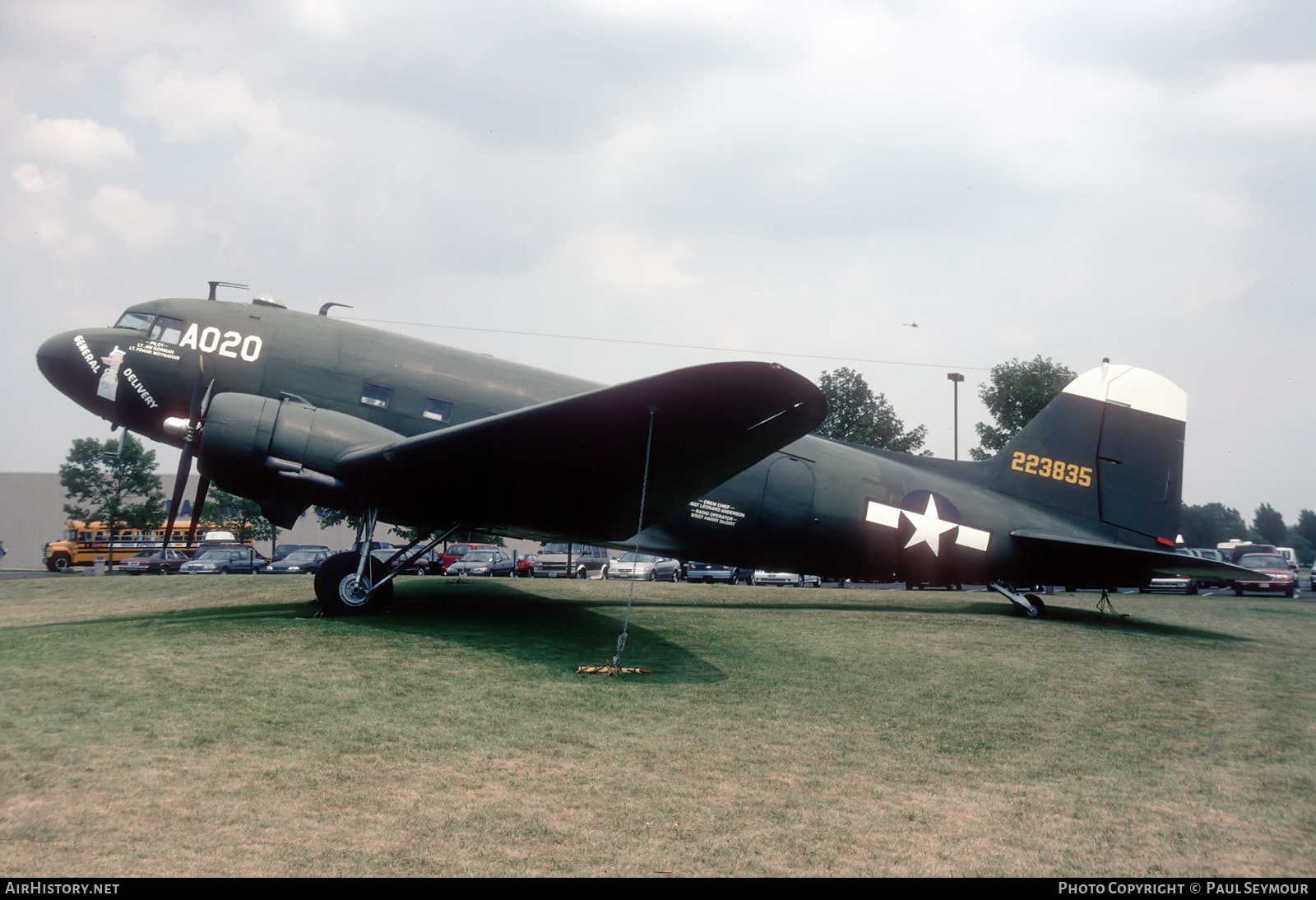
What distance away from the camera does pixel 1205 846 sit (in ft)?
12.4

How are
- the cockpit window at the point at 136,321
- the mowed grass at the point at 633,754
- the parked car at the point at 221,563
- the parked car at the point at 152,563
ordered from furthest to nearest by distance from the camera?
1. the parked car at the point at 152,563
2. the parked car at the point at 221,563
3. the cockpit window at the point at 136,321
4. the mowed grass at the point at 633,754

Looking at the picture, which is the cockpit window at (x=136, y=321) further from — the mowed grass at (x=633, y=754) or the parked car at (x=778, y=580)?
the parked car at (x=778, y=580)

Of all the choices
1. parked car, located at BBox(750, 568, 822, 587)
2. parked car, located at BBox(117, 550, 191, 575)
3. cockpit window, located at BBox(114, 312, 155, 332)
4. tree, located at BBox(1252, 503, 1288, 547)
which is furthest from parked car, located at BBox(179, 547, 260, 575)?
tree, located at BBox(1252, 503, 1288, 547)

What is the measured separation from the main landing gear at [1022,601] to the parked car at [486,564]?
21.7 meters

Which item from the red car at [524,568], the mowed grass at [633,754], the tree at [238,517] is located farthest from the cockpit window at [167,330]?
the tree at [238,517]

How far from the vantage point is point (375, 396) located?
11047 millimetres

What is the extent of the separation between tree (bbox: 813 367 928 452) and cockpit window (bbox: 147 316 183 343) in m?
34.2

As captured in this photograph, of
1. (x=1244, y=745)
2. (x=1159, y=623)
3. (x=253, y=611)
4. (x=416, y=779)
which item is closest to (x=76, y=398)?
(x=253, y=611)

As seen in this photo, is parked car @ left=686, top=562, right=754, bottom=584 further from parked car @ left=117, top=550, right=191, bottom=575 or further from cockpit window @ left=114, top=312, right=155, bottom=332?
cockpit window @ left=114, top=312, right=155, bottom=332

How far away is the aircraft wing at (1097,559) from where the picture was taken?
12633mm

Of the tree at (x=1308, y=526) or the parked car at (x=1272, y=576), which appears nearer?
the parked car at (x=1272, y=576)

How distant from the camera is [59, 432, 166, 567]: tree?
52.3 m

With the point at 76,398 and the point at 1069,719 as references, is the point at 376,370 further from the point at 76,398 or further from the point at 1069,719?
the point at 1069,719

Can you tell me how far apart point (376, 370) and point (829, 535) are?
23.5 feet
